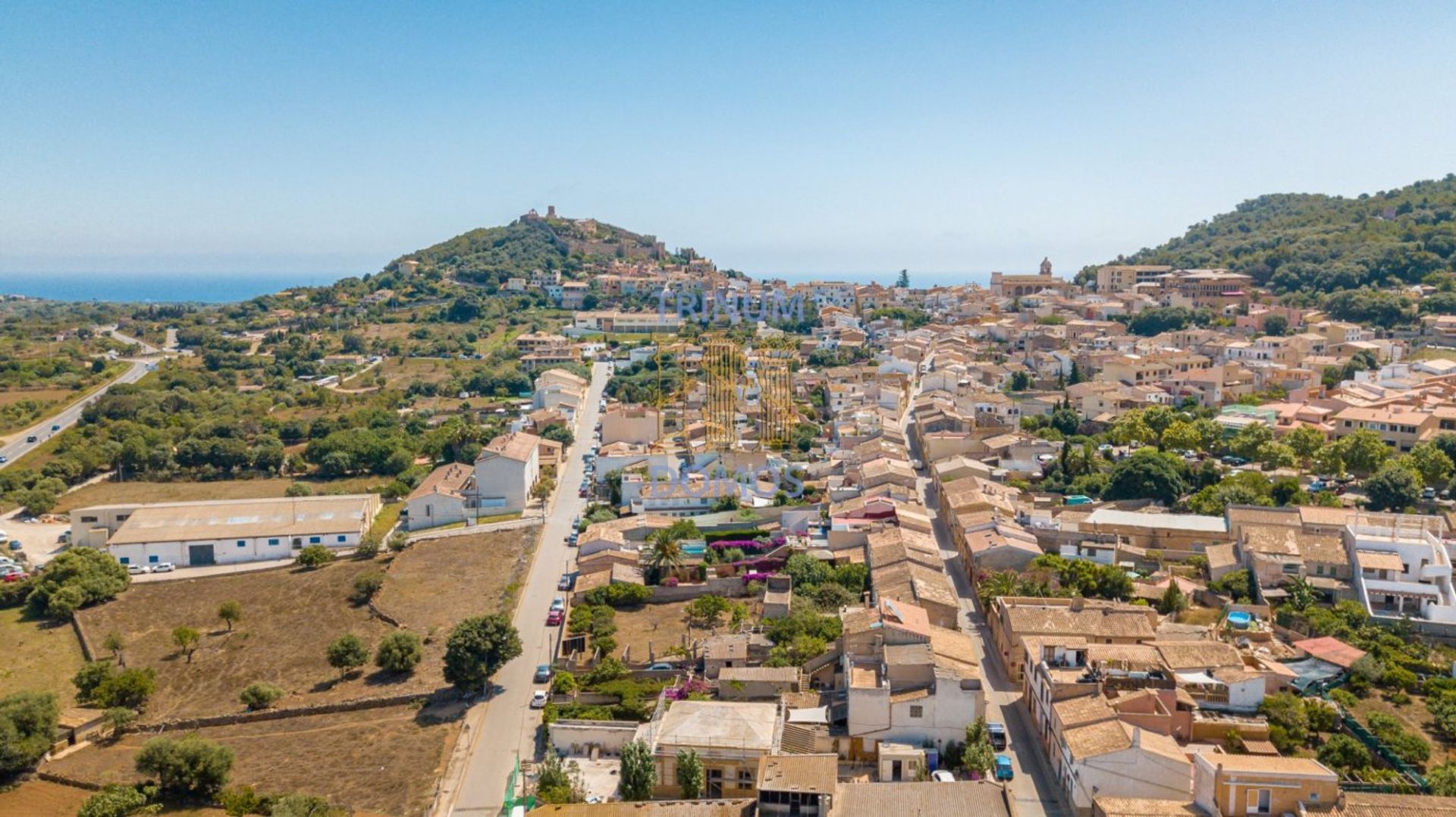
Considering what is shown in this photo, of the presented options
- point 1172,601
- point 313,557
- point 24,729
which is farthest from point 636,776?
point 313,557

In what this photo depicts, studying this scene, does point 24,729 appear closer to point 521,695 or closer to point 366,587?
point 366,587

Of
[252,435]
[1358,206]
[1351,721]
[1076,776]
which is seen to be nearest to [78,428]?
[252,435]

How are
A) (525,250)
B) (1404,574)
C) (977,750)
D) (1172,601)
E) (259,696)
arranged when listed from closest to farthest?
(977,750) < (259,696) < (1172,601) < (1404,574) < (525,250)

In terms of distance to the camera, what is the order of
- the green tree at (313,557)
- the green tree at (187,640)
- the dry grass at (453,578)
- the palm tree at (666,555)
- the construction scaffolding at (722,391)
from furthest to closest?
the construction scaffolding at (722,391) → the green tree at (313,557) → the palm tree at (666,555) → the dry grass at (453,578) → the green tree at (187,640)

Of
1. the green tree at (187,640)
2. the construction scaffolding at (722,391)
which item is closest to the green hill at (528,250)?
the construction scaffolding at (722,391)

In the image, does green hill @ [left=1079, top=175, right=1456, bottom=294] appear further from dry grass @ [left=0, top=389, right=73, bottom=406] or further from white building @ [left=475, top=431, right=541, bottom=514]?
dry grass @ [left=0, top=389, right=73, bottom=406]

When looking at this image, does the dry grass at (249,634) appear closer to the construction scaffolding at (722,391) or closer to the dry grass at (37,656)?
the dry grass at (37,656)
